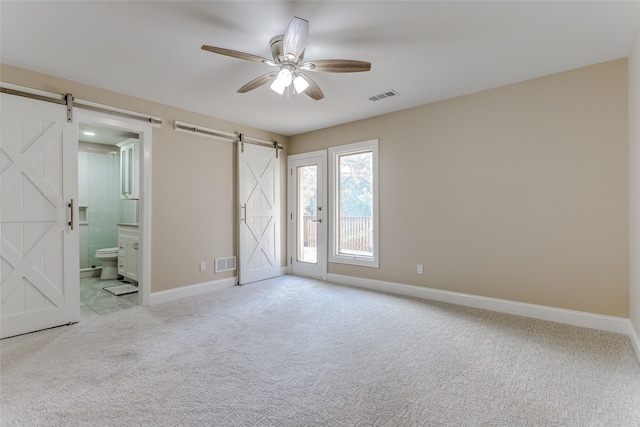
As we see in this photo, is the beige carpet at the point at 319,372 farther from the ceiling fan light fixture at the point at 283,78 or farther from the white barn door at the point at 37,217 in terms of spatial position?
the ceiling fan light fixture at the point at 283,78

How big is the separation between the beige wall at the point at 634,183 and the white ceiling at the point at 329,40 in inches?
10.5

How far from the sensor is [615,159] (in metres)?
2.86

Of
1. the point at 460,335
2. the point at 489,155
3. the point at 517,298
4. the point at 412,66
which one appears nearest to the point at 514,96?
the point at 489,155

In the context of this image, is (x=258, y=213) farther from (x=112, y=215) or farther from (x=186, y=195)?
(x=112, y=215)

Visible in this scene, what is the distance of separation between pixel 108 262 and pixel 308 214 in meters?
3.71

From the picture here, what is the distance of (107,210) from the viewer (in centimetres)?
597

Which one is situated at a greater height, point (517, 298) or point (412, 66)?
point (412, 66)

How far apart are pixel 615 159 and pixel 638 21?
118 centimetres

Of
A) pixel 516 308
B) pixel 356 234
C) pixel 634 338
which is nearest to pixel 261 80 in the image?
pixel 356 234

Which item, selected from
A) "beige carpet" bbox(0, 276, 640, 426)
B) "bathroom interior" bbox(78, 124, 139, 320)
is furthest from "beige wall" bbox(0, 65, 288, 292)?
"bathroom interior" bbox(78, 124, 139, 320)

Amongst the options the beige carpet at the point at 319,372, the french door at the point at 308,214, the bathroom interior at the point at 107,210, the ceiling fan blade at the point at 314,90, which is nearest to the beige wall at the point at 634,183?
the beige carpet at the point at 319,372

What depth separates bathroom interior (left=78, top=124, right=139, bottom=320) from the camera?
4.98m

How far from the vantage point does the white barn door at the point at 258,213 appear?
4.88 meters

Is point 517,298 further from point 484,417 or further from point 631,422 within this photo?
point 484,417
